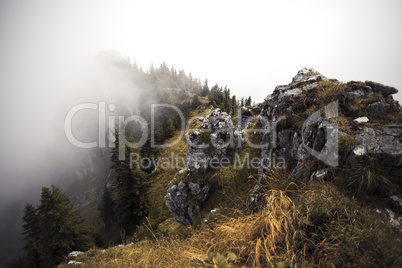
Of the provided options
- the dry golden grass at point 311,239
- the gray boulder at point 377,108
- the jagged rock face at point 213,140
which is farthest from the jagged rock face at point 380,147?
the jagged rock face at point 213,140

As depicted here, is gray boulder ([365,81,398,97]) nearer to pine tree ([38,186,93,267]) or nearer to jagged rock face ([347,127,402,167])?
jagged rock face ([347,127,402,167])

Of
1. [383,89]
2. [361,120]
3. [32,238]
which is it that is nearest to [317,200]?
[361,120]

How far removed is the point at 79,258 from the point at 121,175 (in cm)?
1318

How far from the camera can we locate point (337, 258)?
2027mm

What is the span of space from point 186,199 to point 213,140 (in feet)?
20.6

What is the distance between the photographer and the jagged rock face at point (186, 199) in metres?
12.9

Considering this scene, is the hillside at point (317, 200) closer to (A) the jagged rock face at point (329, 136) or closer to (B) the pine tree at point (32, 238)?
(A) the jagged rock face at point (329, 136)

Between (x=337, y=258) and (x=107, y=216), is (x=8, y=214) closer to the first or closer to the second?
(x=107, y=216)

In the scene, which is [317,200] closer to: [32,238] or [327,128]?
[327,128]

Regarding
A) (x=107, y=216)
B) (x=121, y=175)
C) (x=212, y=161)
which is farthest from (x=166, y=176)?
(x=107, y=216)

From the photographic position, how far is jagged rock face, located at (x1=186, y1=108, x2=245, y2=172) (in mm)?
14797

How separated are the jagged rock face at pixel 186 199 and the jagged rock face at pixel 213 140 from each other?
1.89 meters

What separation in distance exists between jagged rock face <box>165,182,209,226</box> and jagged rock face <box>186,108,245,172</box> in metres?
1.89

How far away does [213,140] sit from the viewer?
1528 cm
